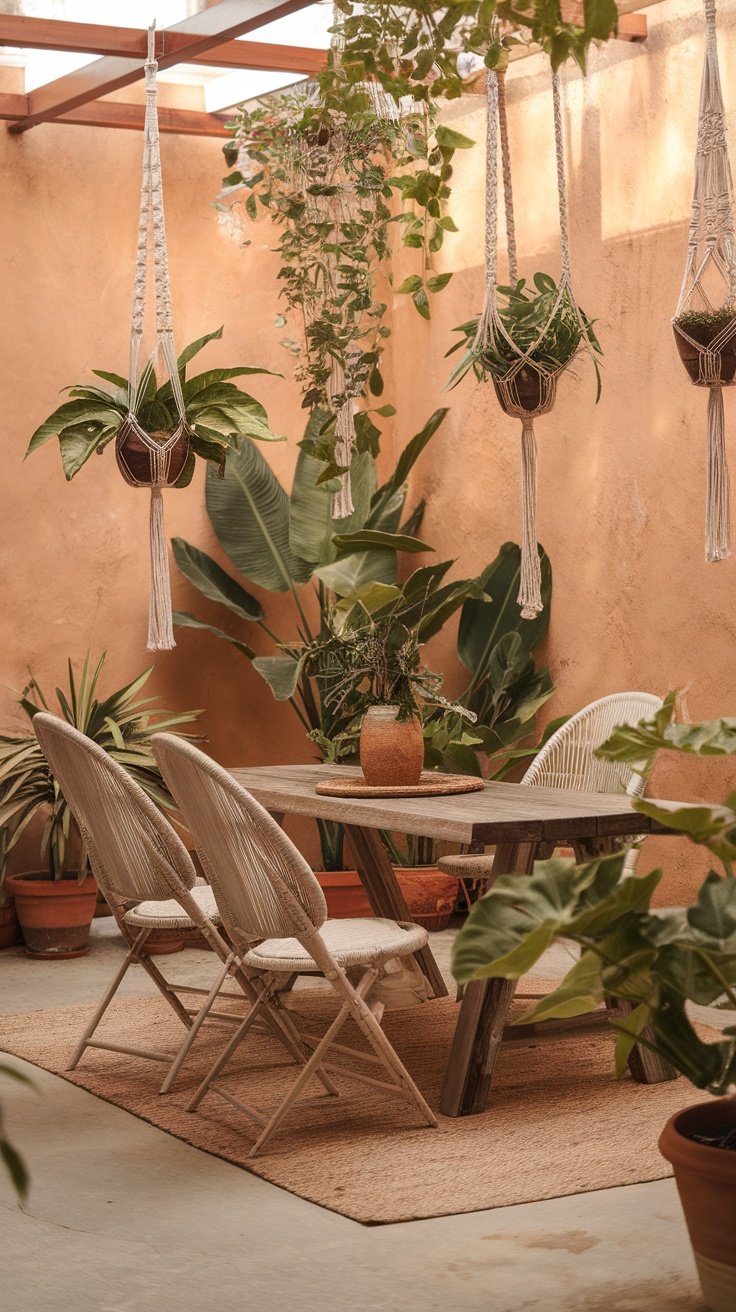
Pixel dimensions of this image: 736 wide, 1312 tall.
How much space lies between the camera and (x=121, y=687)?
7176 millimetres

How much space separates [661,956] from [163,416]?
105 inches

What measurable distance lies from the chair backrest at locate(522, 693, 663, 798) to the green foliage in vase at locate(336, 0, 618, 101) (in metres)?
2.02

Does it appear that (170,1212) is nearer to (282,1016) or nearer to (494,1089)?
(282,1016)

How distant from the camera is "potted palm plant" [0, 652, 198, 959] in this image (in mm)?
6141

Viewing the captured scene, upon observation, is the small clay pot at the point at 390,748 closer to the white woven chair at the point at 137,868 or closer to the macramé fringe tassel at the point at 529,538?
the macramé fringe tassel at the point at 529,538

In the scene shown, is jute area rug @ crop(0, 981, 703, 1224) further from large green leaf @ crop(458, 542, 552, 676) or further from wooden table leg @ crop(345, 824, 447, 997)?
large green leaf @ crop(458, 542, 552, 676)

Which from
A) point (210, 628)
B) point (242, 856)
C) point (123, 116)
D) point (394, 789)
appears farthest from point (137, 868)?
point (123, 116)

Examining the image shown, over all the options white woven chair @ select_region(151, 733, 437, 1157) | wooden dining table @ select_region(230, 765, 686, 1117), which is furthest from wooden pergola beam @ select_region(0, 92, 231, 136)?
white woven chair @ select_region(151, 733, 437, 1157)

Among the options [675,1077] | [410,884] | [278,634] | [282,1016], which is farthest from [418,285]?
[278,634]

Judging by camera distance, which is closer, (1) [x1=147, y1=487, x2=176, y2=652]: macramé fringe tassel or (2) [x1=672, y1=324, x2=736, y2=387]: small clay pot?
(2) [x1=672, y1=324, x2=736, y2=387]: small clay pot

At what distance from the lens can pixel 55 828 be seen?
243 inches

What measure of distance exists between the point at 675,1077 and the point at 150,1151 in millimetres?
1423

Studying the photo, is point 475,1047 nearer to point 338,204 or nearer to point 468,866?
point 468,866

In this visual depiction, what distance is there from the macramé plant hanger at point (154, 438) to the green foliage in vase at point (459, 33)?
102 centimetres
